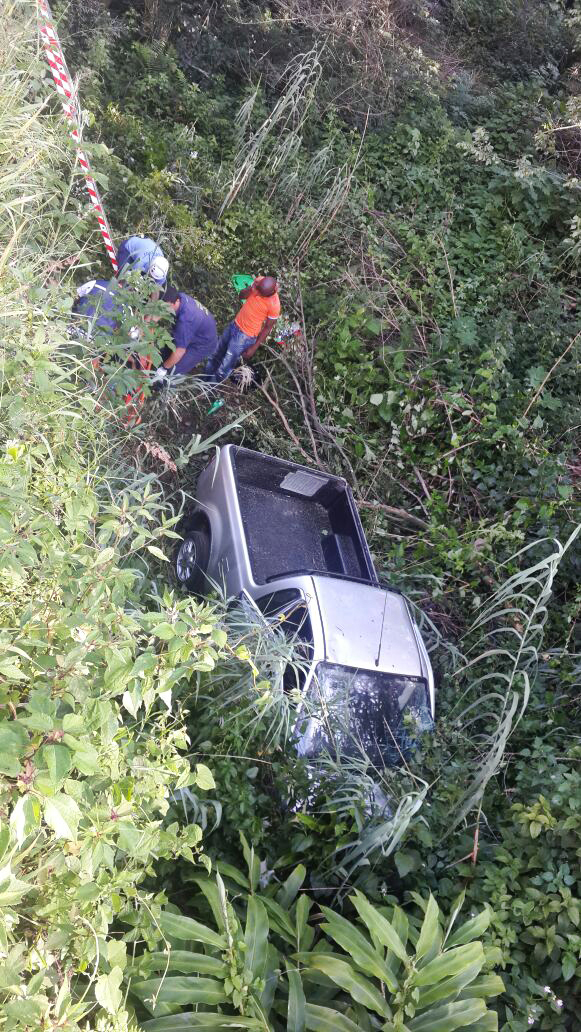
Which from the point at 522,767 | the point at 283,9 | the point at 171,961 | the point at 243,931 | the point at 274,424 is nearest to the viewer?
the point at 171,961

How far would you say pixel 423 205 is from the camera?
8.40m

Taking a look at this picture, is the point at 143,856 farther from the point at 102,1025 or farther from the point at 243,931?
the point at 243,931

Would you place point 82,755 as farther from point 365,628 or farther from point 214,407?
point 214,407

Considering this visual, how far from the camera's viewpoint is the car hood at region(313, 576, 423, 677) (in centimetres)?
417

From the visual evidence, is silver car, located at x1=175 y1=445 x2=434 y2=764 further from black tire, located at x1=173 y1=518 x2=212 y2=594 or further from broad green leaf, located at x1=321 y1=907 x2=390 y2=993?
broad green leaf, located at x1=321 y1=907 x2=390 y2=993

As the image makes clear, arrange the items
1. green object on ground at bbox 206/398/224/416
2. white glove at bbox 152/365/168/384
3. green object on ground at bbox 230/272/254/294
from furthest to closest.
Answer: green object on ground at bbox 230/272/254/294
green object on ground at bbox 206/398/224/416
white glove at bbox 152/365/168/384

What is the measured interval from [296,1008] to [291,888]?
0.63 m

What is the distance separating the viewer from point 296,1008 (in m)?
2.33

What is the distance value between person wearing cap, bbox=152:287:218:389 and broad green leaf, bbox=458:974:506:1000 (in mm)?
4332

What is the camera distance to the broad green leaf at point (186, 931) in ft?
7.55

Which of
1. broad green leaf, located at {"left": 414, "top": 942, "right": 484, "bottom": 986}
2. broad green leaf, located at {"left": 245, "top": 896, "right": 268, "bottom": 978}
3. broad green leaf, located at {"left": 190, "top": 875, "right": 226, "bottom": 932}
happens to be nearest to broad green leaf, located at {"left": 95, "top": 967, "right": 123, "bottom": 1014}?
broad green leaf, located at {"left": 190, "top": 875, "right": 226, "bottom": 932}

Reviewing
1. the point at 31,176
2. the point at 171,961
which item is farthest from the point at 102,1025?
the point at 31,176

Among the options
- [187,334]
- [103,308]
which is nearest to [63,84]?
[103,308]

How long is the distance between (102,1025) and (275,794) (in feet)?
5.99
